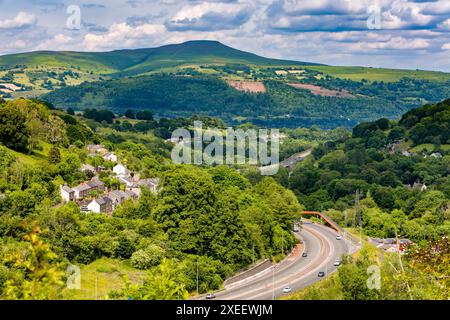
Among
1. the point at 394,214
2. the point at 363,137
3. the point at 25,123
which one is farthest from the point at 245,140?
the point at 25,123

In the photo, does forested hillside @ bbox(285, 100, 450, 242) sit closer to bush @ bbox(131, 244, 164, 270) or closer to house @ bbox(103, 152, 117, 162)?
house @ bbox(103, 152, 117, 162)

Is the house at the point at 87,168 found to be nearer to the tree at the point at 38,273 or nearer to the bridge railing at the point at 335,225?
the bridge railing at the point at 335,225

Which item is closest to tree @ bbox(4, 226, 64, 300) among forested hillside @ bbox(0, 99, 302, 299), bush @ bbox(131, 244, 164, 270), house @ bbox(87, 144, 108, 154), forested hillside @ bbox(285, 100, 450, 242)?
forested hillside @ bbox(0, 99, 302, 299)

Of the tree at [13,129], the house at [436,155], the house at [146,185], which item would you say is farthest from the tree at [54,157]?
the house at [436,155]

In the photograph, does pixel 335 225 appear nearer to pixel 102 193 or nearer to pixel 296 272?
pixel 296 272

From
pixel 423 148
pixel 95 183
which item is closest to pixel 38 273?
pixel 95 183

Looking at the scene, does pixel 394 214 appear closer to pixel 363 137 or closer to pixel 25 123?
pixel 25 123
